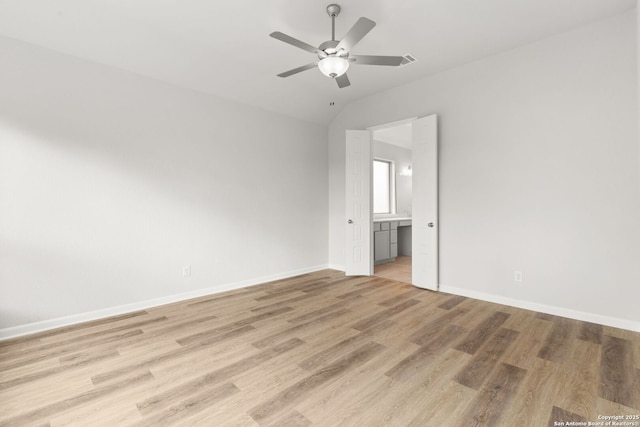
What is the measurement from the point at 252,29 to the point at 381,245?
435cm

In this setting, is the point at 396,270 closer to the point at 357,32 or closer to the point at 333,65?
the point at 333,65

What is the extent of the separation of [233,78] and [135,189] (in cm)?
184

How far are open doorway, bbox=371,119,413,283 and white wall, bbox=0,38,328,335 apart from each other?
2261mm

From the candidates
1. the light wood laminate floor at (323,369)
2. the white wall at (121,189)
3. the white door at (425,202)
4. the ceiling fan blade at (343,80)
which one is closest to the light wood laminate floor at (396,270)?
the white door at (425,202)

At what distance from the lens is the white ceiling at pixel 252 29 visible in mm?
2631

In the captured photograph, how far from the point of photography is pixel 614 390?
6.20 ft

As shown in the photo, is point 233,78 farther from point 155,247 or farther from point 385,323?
point 385,323

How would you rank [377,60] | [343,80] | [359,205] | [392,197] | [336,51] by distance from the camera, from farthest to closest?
1. [392,197]
2. [359,205]
3. [343,80]
4. [377,60]
5. [336,51]

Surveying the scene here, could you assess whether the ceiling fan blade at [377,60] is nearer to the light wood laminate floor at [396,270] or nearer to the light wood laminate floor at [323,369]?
the light wood laminate floor at [323,369]

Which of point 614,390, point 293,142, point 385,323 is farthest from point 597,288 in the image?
point 293,142

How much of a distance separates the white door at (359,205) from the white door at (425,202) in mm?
863

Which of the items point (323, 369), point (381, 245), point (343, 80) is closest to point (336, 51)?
point (343, 80)

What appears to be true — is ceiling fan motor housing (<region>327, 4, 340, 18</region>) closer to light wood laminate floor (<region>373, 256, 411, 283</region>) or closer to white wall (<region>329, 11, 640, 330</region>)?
white wall (<region>329, 11, 640, 330</region>)

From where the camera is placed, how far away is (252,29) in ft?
9.78
